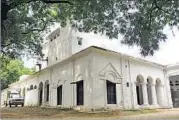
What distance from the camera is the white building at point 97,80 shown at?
1753 centimetres

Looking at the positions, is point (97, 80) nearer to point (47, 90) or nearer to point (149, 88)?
point (149, 88)

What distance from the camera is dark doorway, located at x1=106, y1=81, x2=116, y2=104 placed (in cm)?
1795

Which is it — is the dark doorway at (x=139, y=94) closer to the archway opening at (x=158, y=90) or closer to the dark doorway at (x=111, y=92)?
the archway opening at (x=158, y=90)

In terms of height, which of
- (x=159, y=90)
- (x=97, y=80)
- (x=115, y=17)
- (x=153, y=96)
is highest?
(x=115, y=17)

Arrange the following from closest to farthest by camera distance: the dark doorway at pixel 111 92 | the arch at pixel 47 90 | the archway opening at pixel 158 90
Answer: the dark doorway at pixel 111 92 < the archway opening at pixel 158 90 < the arch at pixel 47 90

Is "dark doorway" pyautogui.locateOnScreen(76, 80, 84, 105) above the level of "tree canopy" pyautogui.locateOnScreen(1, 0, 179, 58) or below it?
below

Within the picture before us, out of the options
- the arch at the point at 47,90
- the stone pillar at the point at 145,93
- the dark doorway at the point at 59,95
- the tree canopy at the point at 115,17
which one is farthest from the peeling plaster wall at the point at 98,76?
the tree canopy at the point at 115,17

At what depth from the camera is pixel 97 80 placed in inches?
680

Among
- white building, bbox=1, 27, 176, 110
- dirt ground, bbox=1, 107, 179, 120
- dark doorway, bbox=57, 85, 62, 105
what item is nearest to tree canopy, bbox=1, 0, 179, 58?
dirt ground, bbox=1, 107, 179, 120

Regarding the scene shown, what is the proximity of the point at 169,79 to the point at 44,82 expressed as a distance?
1433cm

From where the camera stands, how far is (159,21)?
37.4ft

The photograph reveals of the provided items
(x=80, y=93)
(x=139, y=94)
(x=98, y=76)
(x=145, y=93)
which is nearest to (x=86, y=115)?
(x=98, y=76)

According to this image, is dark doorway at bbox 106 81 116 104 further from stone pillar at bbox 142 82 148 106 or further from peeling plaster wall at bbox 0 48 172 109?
stone pillar at bbox 142 82 148 106

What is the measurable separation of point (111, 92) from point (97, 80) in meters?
1.85
